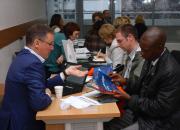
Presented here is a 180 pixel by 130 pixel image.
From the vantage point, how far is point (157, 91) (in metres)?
Result: 2.06

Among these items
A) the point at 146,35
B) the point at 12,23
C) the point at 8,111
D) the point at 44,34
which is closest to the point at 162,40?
the point at 146,35

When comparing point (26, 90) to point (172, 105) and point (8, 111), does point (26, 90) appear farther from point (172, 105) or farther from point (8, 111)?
point (172, 105)

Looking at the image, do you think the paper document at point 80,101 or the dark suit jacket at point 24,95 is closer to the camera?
the dark suit jacket at point 24,95

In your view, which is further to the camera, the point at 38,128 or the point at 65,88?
the point at 65,88

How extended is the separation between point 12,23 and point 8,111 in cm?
282

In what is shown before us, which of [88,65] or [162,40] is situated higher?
[162,40]

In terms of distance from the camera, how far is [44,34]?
7.02ft

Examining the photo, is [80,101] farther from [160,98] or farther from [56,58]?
[56,58]

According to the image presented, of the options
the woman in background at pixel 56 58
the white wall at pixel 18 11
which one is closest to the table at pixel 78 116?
the woman in background at pixel 56 58

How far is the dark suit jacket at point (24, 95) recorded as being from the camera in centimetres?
196

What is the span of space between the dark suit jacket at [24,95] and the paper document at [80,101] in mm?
196

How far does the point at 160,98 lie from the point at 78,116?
1.87 feet

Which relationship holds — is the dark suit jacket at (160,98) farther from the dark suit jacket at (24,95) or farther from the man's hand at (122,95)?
the dark suit jacket at (24,95)

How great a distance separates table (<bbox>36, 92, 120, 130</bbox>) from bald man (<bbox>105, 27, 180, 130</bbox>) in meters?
0.22
